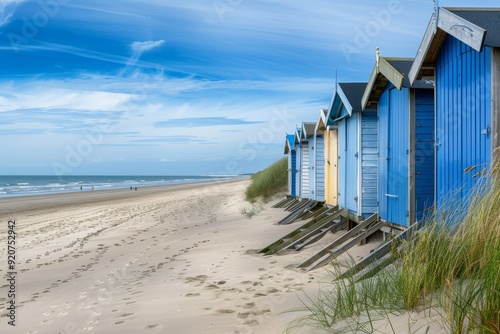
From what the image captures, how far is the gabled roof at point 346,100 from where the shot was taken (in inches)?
456

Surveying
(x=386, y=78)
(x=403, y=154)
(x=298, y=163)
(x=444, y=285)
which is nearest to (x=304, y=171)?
(x=298, y=163)

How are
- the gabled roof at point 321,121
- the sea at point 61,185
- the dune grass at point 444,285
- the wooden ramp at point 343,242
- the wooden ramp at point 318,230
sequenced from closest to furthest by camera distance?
the dune grass at point 444,285 < the wooden ramp at point 343,242 < the wooden ramp at point 318,230 < the gabled roof at point 321,121 < the sea at point 61,185

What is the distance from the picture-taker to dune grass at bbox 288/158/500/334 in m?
3.64

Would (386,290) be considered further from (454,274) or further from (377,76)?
(377,76)

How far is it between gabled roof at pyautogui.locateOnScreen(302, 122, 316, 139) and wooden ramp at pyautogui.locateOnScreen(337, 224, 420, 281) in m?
12.1

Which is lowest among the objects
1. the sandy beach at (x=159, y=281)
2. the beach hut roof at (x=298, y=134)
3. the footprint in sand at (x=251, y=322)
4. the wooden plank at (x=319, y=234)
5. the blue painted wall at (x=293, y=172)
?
the sandy beach at (x=159, y=281)

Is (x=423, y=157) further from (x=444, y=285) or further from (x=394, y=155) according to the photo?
(x=444, y=285)

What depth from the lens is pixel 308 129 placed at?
64.4 ft

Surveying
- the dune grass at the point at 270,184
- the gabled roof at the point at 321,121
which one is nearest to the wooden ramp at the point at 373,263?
the gabled roof at the point at 321,121

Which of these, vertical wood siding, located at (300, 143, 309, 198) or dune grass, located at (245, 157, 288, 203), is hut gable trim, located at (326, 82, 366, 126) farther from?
dune grass, located at (245, 157, 288, 203)

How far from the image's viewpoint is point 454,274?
4480 millimetres

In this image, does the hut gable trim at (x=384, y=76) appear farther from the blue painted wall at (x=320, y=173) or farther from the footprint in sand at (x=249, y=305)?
the blue painted wall at (x=320, y=173)

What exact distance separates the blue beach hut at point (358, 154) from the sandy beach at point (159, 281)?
137 cm

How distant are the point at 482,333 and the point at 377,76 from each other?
291 inches
